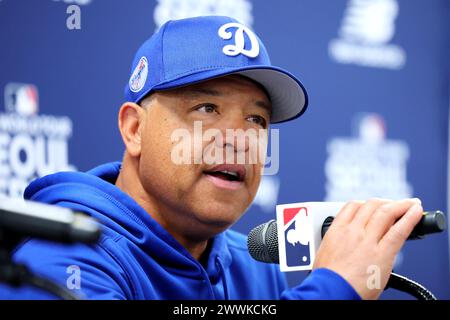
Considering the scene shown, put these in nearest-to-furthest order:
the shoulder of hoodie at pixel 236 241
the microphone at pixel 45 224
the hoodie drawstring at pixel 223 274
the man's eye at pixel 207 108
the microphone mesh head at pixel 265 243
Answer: the microphone at pixel 45 224 → the microphone mesh head at pixel 265 243 → the man's eye at pixel 207 108 → the hoodie drawstring at pixel 223 274 → the shoulder of hoodie at pixel 236 241

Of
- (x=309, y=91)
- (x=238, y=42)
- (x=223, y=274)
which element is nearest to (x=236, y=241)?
(x=223, y=274)

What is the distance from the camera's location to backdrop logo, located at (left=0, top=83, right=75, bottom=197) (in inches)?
55.6

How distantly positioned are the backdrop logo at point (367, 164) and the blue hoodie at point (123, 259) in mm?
708

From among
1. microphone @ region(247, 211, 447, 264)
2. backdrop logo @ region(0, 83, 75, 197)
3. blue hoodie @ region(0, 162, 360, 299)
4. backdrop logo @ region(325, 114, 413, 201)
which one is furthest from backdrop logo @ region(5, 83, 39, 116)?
backdrop logo @ region(325, 114, 413, 201)

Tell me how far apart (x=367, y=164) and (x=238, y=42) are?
967 millimetres

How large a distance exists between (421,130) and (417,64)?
0.19m

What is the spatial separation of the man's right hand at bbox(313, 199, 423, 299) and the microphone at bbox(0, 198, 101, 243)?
1.27 ft

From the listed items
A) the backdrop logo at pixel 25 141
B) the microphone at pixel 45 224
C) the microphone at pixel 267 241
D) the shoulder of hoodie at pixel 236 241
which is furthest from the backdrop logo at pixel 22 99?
the microphone at pixel 45 224

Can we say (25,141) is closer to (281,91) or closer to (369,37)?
(281,91)

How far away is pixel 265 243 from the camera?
956 mm

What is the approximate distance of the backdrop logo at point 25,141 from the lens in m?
1.41

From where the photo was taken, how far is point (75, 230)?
50cm

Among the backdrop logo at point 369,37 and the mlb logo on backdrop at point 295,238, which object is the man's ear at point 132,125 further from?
the backdrop logo at point 369,37
